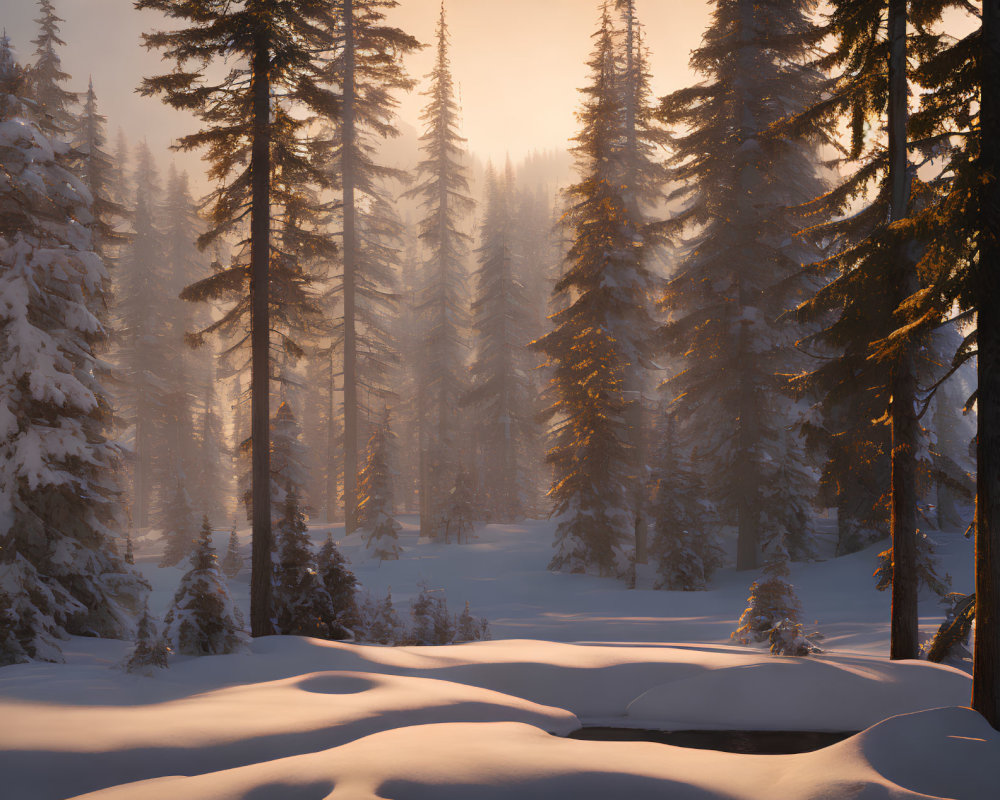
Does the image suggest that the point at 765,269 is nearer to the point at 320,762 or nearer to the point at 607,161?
the point at 607,161

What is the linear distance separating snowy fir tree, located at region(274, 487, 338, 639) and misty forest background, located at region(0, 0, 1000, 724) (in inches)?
3.1

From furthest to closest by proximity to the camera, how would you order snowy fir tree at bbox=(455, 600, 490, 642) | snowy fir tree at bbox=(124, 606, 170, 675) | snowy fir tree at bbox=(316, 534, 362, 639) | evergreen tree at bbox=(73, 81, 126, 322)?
evergreen tree at bbox=(73, 81, 126, 322), snowy fir tree at bbox=(316, 534, 362, 639), snowy fir tree at bbox=(455, 600, 490, 642), snowy fir tree at bbox=(124, 606, 170, 675)

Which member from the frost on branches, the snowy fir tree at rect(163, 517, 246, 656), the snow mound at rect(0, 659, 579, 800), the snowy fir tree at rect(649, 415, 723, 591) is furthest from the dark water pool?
the snowy fir tree at rect(649, 415, 723, 591)

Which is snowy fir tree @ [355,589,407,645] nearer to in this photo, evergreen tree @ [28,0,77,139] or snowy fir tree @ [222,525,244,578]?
snowy fir tree @ [222,525,244,578]

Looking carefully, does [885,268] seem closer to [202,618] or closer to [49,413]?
[202,618]

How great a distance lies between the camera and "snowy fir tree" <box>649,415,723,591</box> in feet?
62.9

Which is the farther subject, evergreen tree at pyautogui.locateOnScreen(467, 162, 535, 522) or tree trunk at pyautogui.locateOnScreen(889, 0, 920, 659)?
evergreen tree at pyautogui.locateOnScreen(467, 162, 535, 522)

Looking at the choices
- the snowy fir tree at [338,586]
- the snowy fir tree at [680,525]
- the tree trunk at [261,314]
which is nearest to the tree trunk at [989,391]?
the snowy fir tree at [338,586]

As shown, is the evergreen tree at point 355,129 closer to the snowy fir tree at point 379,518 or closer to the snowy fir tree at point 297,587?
the snowy fir tree at point 379,518

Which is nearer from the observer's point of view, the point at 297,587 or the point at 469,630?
the point at 469,630

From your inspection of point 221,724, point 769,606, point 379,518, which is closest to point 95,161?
point 379,518

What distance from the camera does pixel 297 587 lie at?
13352 mm

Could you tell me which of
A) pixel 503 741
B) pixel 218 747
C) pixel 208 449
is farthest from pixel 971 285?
pixel 208 449

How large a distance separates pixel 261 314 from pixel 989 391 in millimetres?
11955
